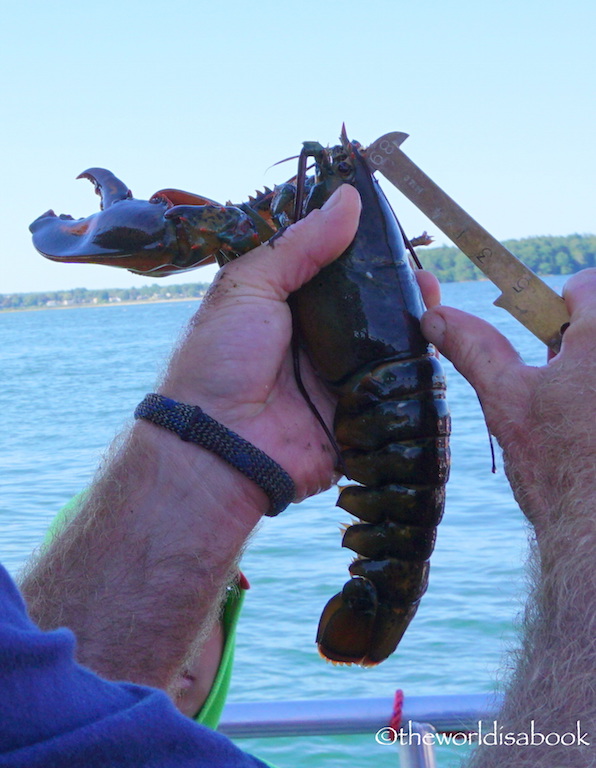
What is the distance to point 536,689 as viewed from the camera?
136cm

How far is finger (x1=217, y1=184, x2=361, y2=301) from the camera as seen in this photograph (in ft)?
7.43

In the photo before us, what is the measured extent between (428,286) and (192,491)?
40.8 inches

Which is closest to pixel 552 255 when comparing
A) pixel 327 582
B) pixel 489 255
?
pixel 327 582

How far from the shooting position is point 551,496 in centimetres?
172

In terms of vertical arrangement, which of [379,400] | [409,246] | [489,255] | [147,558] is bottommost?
[147,558]

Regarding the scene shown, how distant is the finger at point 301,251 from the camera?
2.27 m

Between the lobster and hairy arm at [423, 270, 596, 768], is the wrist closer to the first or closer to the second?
the lobster

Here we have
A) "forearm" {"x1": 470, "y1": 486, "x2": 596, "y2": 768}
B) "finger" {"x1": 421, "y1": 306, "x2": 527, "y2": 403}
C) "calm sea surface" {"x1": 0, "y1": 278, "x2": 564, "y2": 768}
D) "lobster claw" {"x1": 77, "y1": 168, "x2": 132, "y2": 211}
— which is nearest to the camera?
"forearm" {"x1": 470, "y1": 486, "x2": 596, "y2": 768}

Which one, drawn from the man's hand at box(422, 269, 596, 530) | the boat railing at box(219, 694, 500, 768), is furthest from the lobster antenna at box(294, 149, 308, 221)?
the boat railing at box(219, 694, 500, 768)

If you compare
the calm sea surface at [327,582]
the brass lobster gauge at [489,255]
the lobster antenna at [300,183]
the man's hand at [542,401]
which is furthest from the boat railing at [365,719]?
the lobster antenna at [300,183]

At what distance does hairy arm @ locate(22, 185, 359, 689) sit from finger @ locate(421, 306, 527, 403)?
1.30 ft

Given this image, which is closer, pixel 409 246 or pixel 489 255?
pixel 489 255

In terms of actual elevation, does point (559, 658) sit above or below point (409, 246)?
below

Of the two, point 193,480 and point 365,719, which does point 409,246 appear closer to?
point 193,480
